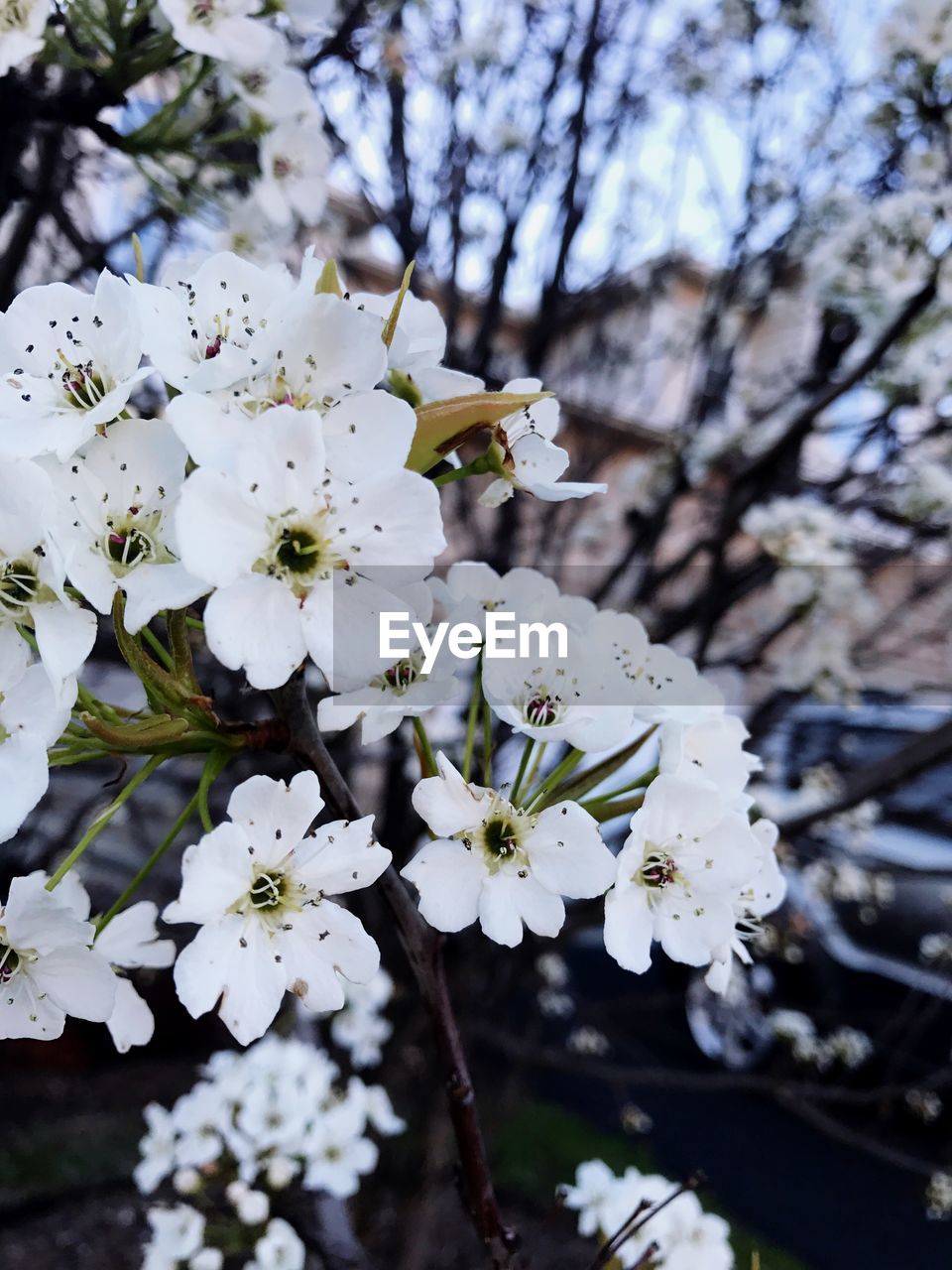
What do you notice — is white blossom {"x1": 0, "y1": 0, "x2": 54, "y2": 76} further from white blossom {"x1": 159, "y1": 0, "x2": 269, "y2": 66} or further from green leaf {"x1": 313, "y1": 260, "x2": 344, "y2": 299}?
green leaf {"x1": 313, "y1": 260, "x2": 344, "y2": 299}

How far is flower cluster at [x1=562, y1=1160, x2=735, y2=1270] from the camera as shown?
1.09m

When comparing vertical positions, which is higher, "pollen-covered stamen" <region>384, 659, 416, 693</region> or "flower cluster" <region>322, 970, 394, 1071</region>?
"pollen-covered stamen" <region>384, 659, 416, 693</region>

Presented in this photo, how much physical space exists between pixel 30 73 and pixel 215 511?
4.84 ft

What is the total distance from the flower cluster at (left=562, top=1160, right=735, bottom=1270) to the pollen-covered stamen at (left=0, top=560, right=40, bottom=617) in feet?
2.46

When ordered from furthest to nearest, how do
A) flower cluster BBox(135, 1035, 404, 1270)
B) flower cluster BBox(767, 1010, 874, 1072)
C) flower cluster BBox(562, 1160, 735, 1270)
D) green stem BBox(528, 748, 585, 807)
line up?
flower cluster BBox(767, 1010, 874, 1072) → flower cluster BBox(135, 1035, 404, 1270) → flower cluster BBox(562, 1160, 735, 1270) → green stem BBox(528, 748, 585, 807)

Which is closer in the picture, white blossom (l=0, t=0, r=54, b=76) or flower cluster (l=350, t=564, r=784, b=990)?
flower cluster (l=350, t=564, r=784, b=990)

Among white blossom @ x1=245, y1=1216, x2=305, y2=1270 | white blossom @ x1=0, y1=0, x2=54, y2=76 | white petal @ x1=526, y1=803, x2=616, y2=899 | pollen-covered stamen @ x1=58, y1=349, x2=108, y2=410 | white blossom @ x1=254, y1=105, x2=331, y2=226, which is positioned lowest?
white blossom @ x1=245, y1=1216, x2=305, y2=1270

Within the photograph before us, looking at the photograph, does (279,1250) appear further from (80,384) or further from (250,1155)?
(80,384)

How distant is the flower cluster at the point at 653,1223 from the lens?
1094 millimetres

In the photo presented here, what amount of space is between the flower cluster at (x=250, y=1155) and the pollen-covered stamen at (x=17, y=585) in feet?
4.74

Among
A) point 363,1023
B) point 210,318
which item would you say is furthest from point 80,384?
point 363,1023

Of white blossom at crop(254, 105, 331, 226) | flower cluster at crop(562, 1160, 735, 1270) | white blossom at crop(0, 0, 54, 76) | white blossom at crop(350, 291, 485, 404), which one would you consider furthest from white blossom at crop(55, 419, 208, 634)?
white blossom at crop(254, 105, 331, 226)

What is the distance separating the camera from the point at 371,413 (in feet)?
2.13

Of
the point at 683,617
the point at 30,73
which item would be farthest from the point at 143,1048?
the point at 30,73
